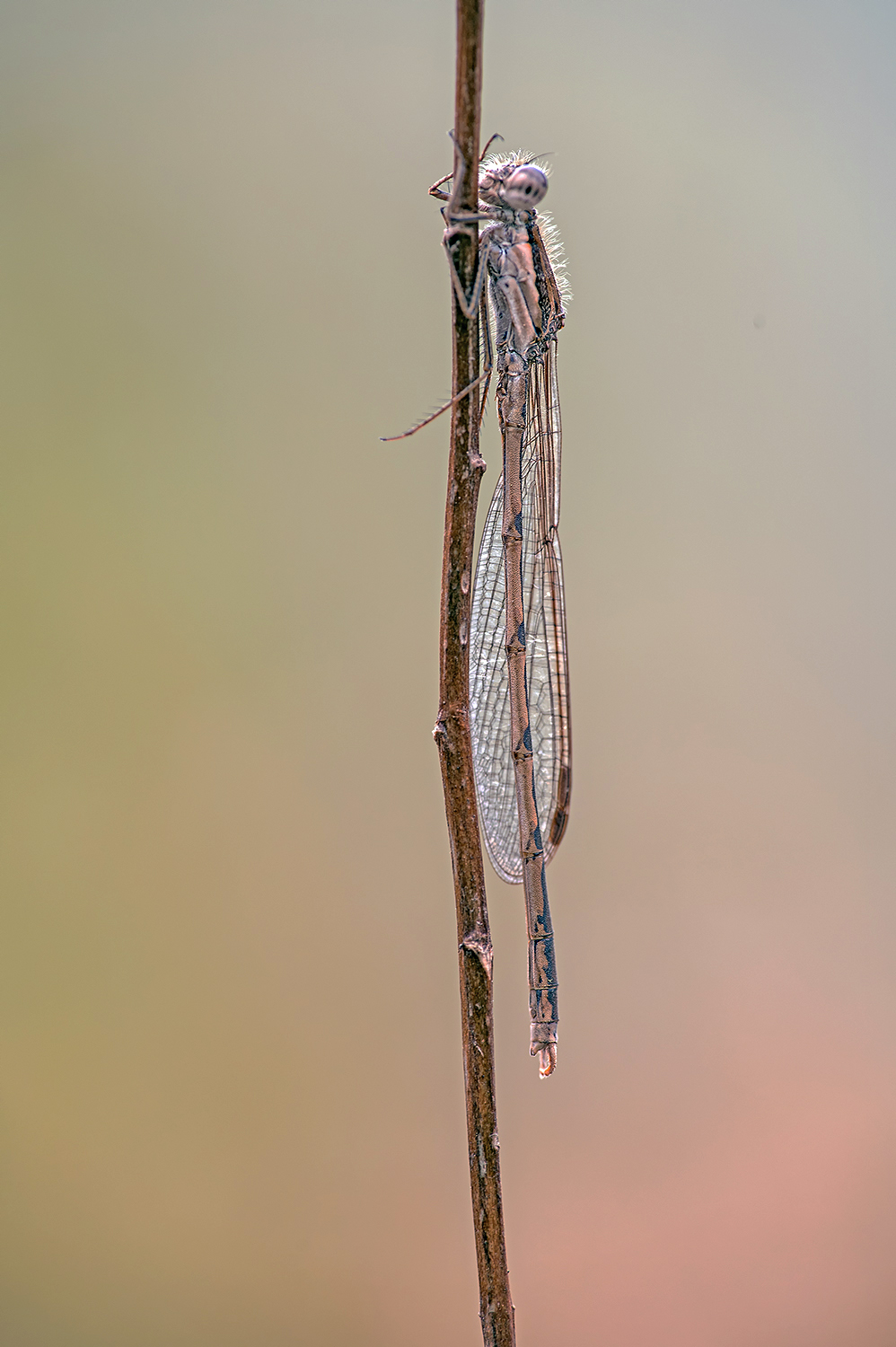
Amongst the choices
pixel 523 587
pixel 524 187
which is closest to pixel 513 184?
pixel 524 187

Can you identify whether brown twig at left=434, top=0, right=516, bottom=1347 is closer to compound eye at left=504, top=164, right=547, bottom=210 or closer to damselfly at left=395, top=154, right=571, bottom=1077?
damselfly at left=395, top=154, right=571, bottom=1077

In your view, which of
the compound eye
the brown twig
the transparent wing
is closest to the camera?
the brown twig

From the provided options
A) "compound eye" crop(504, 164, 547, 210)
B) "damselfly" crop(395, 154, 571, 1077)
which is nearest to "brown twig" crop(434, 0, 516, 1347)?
"damselfly" crop(395, 154, 571, 1077)

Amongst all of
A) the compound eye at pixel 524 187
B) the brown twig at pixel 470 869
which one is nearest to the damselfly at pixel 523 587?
the compound eye at pixel 524 187

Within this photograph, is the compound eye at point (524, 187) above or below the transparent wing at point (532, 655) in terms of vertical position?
above

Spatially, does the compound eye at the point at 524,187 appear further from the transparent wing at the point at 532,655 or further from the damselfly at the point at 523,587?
the transparent wing at the point at 532,655

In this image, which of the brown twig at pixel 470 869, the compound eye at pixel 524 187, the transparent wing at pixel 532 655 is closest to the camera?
the brown twig at pixel 470 869

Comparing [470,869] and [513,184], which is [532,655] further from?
[513,184]
